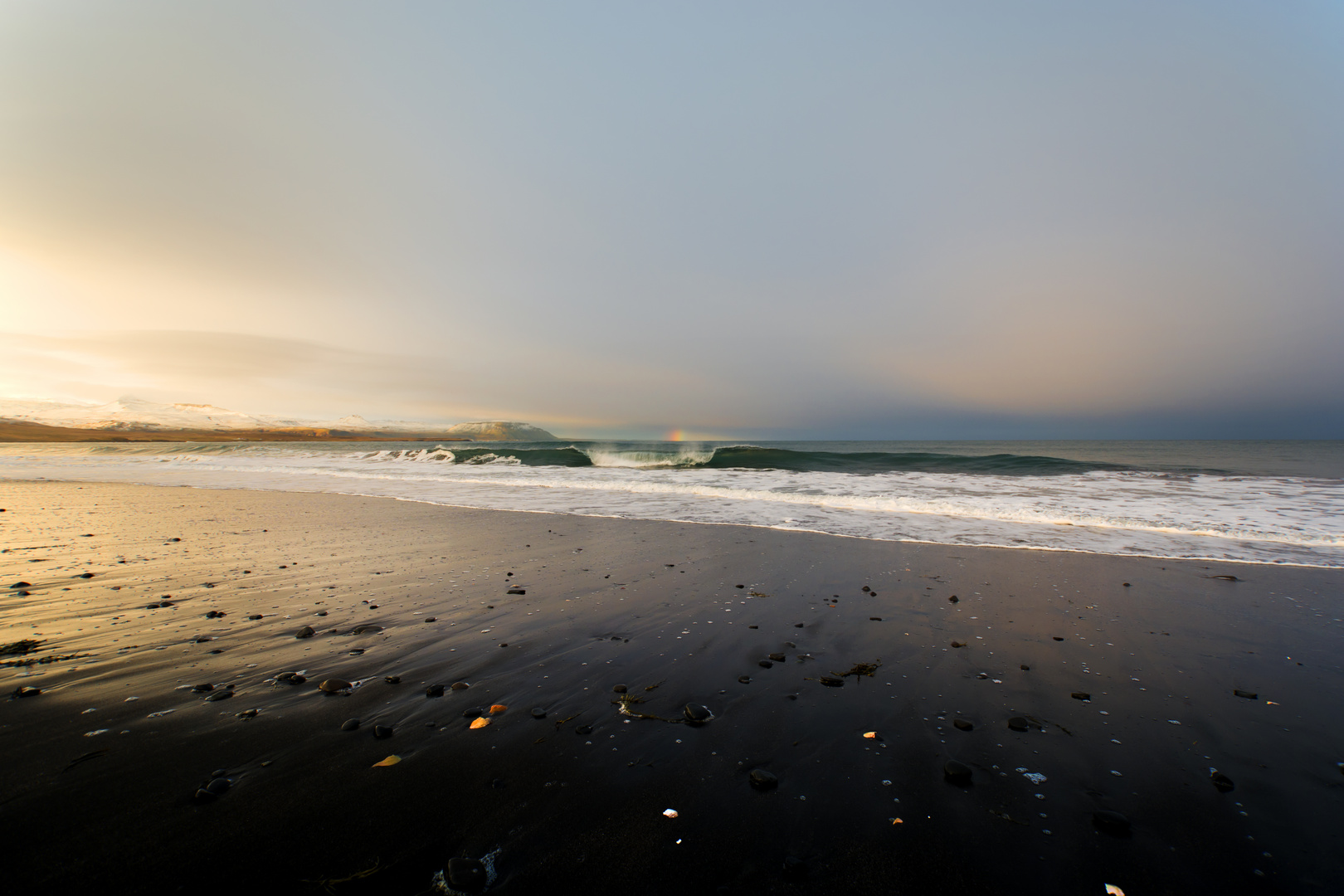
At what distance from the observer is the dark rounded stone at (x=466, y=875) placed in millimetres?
1932

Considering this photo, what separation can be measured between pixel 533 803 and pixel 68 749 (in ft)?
8.95

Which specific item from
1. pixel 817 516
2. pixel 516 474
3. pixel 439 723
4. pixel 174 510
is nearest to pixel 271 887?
pixel 439 723

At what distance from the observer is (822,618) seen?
17.1ft

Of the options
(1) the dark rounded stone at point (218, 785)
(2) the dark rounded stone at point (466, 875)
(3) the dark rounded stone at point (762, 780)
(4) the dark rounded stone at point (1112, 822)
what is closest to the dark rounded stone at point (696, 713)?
(3) the dark rounded stone at point (762, 780)

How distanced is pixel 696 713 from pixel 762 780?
2.50 ft

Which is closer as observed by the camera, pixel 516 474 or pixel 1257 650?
pixel 1257 650

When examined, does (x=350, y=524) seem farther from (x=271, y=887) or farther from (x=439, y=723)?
(x=271, y=887)

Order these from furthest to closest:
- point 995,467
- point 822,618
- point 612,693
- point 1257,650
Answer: point 995,467 < point 822,618 < point 1257,650 < point 612,693

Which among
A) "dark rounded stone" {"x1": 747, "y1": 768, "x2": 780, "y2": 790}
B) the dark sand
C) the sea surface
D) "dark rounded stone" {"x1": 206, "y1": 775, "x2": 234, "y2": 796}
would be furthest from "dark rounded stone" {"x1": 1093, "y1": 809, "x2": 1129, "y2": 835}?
the sea surface

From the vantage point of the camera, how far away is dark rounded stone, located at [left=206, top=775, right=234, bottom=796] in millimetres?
2455

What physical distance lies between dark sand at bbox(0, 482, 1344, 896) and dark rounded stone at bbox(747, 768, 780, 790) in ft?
0.20

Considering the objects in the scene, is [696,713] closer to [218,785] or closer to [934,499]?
[218,785]

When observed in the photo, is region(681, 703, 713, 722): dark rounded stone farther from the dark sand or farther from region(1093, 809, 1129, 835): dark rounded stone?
region(1093, 809, 1129, 835): dark rounded stone

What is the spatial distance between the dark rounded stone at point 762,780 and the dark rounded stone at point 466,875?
53.3 inches
